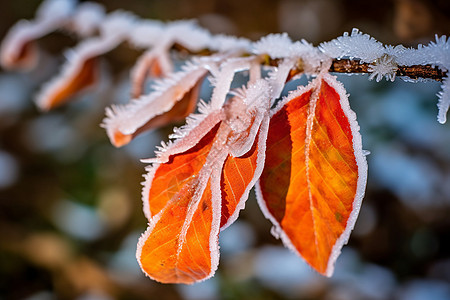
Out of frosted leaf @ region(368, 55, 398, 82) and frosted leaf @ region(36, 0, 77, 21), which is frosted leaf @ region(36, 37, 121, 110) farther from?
frosted leaf @ region(368, 55, 398, 82)

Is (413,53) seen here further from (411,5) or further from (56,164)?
(56,164)

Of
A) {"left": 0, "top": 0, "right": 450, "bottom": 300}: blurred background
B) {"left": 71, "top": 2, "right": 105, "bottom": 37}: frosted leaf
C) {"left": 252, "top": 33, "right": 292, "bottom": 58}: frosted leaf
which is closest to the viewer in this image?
{"left": 252, "top": 33, "right": 292, "bottom": 58}: frosted leaf

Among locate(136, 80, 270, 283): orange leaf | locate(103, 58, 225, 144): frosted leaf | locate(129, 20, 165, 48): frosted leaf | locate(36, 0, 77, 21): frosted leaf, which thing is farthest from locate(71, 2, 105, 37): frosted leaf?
locate(136, 80, 270, 283): orange leaf

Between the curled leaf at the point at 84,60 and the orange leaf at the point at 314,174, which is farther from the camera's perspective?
the curled leaf at the point at 84,60

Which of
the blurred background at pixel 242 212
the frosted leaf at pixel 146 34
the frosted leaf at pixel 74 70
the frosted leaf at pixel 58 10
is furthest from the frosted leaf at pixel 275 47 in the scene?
the blurred background at pixel 242 212

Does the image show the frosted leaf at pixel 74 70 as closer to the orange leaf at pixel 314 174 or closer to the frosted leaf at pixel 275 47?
the frosted leaf at pixel 275 47

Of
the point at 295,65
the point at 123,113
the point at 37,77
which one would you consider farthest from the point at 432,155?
the point at 37,77
